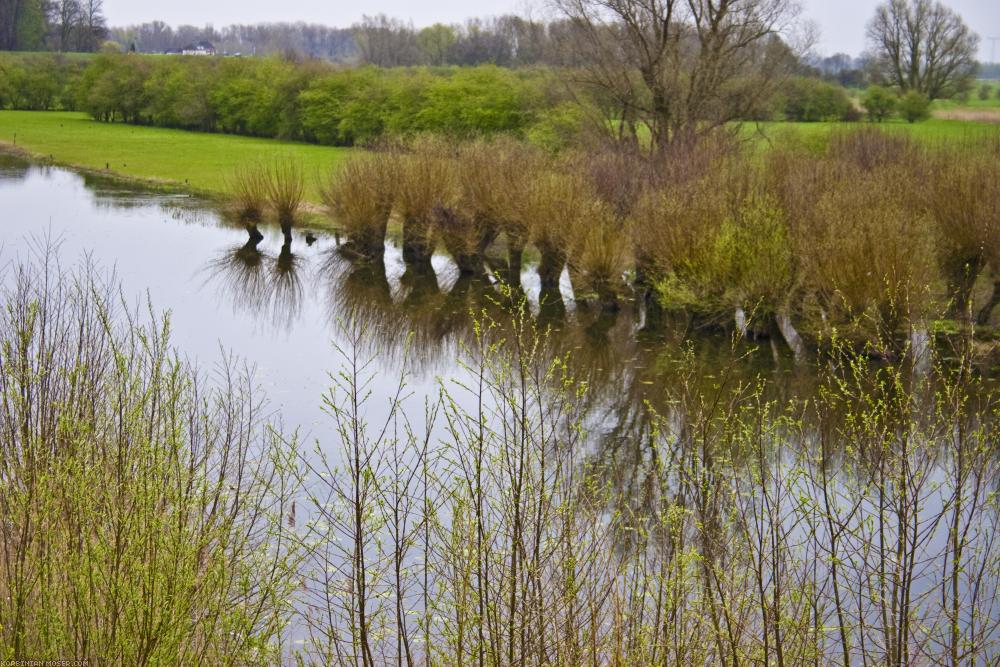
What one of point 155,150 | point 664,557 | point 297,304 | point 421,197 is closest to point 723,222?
point 297,304

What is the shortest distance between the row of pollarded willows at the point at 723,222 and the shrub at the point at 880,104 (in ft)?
76.7

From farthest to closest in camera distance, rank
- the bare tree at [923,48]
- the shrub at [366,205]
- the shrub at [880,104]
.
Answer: the bare tree at [923,48] < the shrub at [880,104] < the shrub at [366,205]

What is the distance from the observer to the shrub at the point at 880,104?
1946 inches

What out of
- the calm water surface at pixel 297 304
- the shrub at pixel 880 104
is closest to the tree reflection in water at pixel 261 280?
the calm water surface at pixel 297 304

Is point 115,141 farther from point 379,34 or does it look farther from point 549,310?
point 379,34

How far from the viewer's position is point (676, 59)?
30.4 m

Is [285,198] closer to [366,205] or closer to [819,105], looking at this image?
[366,205]

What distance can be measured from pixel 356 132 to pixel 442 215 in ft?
85.2

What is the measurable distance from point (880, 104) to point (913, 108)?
1.42m

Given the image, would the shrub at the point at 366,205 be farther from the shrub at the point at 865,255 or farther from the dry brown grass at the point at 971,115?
the dry brown grass at the point at 971,115

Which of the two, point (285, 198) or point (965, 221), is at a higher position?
point (965, 221)

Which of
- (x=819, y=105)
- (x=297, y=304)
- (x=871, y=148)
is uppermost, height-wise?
(x=819, y=105)

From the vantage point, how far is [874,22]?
205ft

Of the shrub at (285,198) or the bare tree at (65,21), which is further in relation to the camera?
the bare tree at (65,21)
